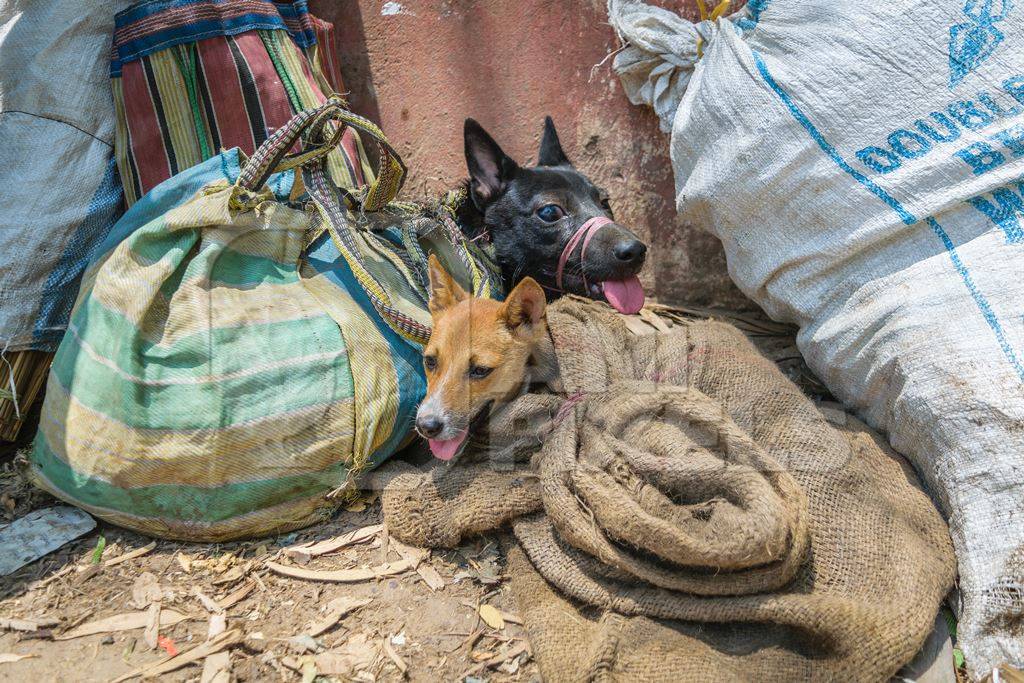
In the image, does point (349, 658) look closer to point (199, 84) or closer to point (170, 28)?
point (199, 84)

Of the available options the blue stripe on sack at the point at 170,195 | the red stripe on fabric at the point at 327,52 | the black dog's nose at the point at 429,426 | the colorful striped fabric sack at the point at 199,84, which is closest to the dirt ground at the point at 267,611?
the black dog's nose at the point at 429,426

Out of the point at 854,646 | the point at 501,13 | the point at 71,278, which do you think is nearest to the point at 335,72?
the point at 501,13

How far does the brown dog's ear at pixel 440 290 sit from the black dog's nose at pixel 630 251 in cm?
72

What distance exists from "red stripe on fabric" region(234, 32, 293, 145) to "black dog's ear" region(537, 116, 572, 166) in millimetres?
1188

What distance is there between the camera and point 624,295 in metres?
3.03

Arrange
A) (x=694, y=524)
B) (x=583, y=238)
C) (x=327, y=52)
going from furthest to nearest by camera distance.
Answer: (x=327, y=52)
(x=583, y=238)
(x=694, y=524)

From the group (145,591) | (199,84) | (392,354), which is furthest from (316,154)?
(145,591)

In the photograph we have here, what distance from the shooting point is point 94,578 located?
2.29 metres

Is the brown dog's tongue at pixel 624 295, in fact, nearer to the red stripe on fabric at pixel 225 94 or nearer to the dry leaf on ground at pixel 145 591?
the red stripe on fabric at pixel 225 94

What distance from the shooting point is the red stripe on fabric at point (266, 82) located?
3.38m

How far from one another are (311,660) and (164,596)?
56cm

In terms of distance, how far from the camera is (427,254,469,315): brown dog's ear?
8.47ft

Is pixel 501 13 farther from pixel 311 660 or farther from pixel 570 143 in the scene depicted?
pixel 311 660

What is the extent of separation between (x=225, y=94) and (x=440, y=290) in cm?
162
